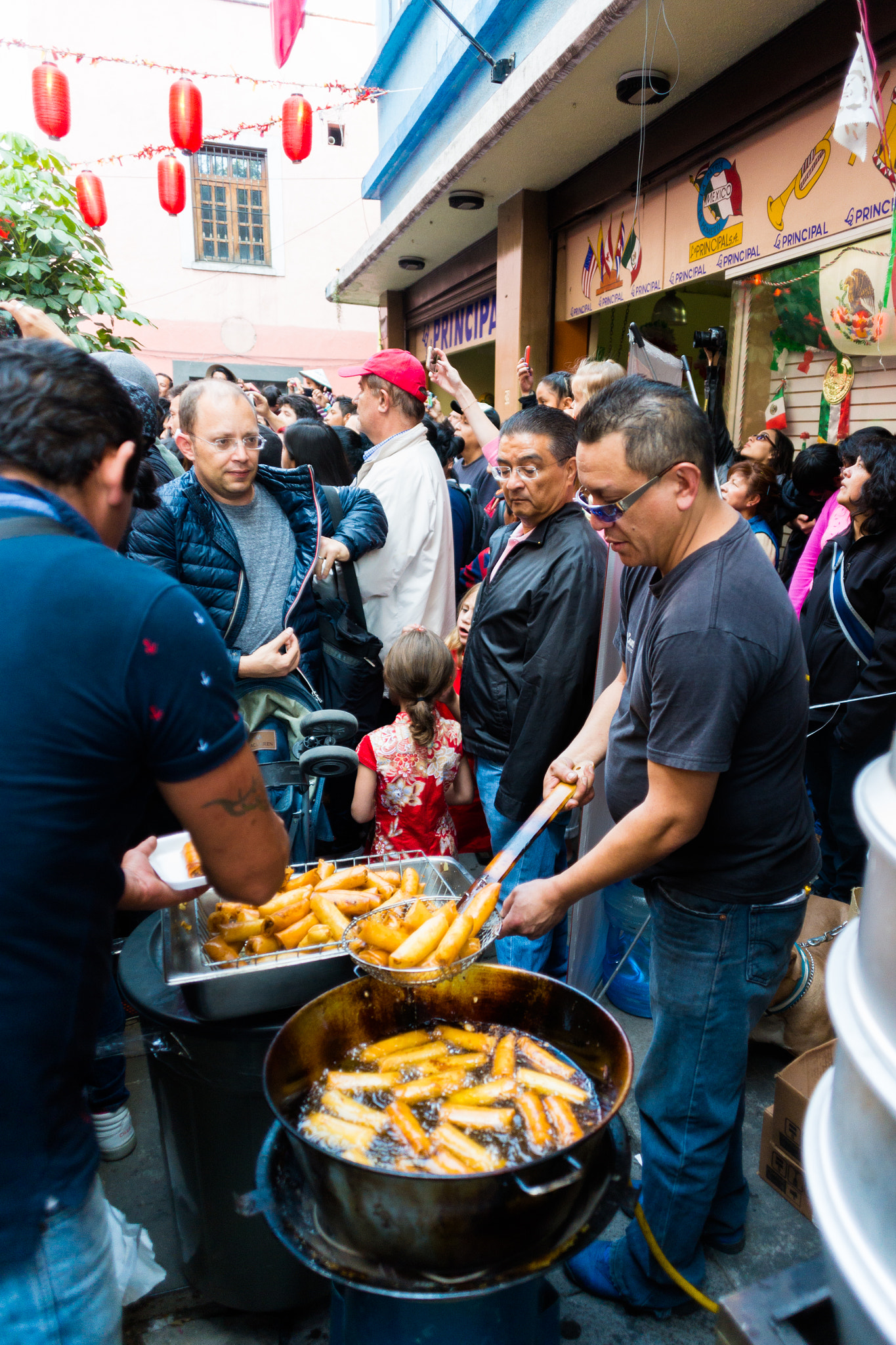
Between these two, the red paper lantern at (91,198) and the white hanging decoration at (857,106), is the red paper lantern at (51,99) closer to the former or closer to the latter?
the red paper lantern at (91,198)

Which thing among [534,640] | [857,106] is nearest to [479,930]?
[534,640]

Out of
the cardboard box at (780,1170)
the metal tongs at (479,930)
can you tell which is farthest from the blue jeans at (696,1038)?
the cardboard box at (780,1170)

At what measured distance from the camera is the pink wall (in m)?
19.1

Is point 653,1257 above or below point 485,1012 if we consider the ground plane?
below

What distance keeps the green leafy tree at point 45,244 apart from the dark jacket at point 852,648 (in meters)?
4.52

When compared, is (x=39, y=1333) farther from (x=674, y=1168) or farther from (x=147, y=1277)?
(x=674, y=1168)

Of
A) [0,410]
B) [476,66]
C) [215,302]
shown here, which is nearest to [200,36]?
[215,302]

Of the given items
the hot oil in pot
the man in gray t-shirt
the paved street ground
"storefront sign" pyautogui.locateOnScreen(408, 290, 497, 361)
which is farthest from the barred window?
the hot oil in pot

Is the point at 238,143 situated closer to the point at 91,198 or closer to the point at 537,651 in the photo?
the point at 91,198

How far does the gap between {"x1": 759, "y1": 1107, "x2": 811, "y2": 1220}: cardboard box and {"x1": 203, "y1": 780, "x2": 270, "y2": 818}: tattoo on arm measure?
227 centimetres

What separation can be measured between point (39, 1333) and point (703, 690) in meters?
1.63

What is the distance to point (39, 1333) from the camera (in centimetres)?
125

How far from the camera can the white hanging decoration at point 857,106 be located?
2941mm

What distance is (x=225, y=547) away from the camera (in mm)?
3277
